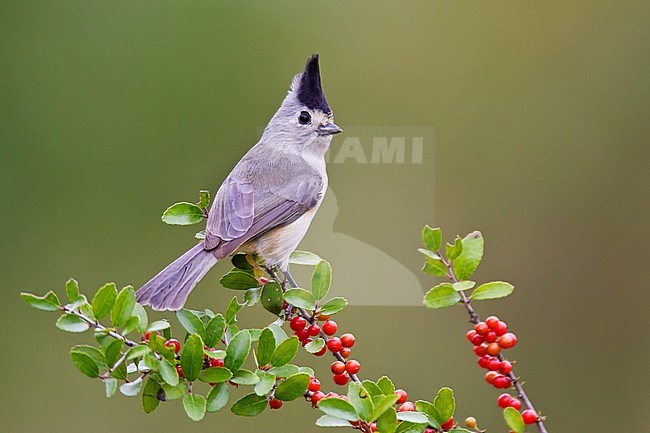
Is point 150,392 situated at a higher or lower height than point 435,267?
lower

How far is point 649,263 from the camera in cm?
346

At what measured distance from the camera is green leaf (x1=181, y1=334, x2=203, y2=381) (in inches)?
45.9

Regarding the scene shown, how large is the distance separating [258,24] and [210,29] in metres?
0.19

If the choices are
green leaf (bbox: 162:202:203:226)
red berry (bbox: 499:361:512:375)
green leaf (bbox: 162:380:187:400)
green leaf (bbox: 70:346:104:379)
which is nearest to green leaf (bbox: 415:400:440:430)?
red berry (bbox: 499:361:512:375)

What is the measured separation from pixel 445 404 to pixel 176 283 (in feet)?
1.97

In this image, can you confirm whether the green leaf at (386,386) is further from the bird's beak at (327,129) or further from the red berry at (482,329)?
Result: the bird's beak at (327,129)

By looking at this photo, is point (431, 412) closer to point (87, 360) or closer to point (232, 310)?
point (232, 310)

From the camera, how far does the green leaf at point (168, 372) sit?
44.3 inches

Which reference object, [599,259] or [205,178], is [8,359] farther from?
[599,259]

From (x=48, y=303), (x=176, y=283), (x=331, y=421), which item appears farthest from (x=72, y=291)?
(x=176, y=283)

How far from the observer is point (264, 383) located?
3.94ft

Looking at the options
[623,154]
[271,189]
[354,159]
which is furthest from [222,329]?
[623,154]

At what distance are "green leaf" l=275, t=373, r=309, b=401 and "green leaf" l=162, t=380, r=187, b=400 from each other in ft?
0.44

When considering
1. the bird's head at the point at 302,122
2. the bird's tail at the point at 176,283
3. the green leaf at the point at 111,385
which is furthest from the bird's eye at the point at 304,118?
the green leaf at the point at 111,385
